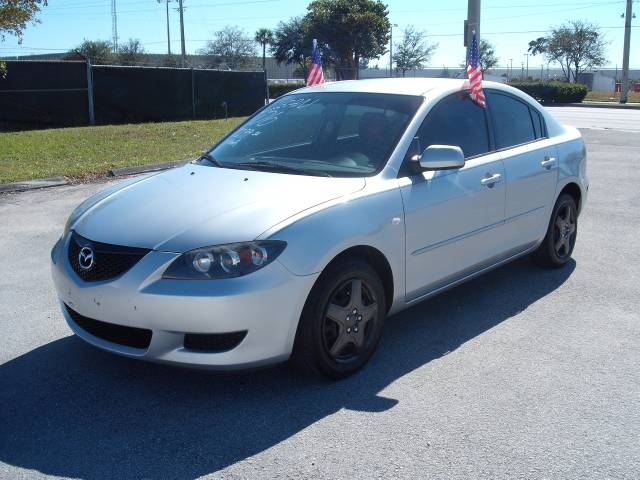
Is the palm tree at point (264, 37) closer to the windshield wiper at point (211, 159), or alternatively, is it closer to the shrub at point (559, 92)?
the shrub at point (559, 92)

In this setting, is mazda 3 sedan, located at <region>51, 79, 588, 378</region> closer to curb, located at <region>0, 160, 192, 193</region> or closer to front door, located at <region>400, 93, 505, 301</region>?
front door, located at <region>400, 93, 505, 301</region>

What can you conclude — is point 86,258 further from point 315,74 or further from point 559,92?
point 559,92

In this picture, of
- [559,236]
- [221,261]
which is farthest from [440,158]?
[559,236]

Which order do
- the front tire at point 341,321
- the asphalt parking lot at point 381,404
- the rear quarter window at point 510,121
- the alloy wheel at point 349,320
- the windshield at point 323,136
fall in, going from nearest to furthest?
1. the asphalt parking lot at point 381,404
2. the front tire at point 341,321
3. the alloy wheel at point 349,320
4. the windshield at point 323,136
5. the rear quarter window at point 510,121

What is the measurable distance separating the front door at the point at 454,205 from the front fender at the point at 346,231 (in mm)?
115

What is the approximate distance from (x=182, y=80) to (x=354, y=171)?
18737 millimetres

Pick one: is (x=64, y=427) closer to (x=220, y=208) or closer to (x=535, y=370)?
(x=220, y=208)

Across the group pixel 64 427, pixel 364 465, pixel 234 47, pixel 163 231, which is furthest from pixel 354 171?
pixel 234 47

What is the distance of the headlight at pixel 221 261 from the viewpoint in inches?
144

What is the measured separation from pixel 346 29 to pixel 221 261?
148 feet

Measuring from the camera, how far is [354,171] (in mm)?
4559

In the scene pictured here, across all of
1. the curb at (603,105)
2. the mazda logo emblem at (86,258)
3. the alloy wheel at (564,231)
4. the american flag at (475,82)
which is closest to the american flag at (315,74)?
the american flag at (475,82)

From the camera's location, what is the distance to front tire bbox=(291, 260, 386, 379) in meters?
3.93

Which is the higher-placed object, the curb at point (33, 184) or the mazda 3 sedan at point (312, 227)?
the mazda 3 sedan at point (312, 227)
